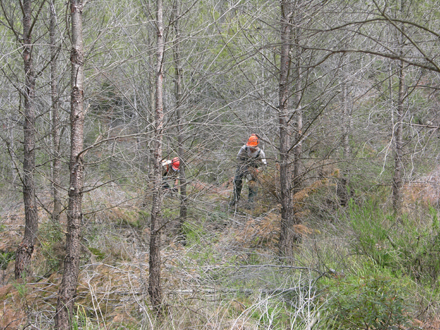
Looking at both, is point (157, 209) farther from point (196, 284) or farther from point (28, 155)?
point (28, 155)

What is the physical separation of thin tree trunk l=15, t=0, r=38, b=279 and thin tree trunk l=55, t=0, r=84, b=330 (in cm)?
168

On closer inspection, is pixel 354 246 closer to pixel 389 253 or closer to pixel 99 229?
pixel 389 253

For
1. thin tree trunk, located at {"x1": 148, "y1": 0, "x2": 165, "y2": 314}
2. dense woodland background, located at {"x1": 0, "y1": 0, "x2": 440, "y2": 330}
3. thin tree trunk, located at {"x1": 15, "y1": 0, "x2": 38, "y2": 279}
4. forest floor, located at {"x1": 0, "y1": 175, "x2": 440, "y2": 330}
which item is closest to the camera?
dense woodland background, located at {"x1": 0, "y1": 0, "x2": 440, "y2": 330}

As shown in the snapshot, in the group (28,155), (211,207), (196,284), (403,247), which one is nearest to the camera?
(196,284)

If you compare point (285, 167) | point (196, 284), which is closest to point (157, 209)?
point (196, 284)

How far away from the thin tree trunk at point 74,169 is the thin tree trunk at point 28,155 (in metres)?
1.68

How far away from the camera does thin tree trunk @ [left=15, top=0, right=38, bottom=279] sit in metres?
5.00

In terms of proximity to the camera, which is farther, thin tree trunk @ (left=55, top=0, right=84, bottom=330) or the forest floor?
the forest floor

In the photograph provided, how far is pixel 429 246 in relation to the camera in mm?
4832

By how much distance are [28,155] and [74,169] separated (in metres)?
2.23

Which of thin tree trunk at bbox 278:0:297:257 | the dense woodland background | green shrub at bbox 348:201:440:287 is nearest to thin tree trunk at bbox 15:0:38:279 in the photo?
the dense woodland background

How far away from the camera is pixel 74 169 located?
3.36 m

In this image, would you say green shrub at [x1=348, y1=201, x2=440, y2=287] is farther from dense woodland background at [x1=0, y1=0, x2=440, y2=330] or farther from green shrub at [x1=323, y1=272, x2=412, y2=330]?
green shrub at [x1=323, y1=272, x2=412, y2=330]

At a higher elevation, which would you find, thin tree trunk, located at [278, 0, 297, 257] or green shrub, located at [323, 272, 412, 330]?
thin tree trunk, located at [278, 0, 297, 257]
